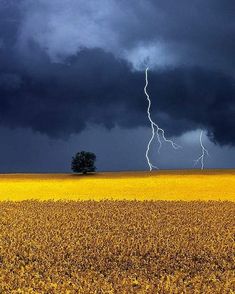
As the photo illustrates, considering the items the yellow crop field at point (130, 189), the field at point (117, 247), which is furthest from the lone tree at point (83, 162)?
the field at point (117, 247)

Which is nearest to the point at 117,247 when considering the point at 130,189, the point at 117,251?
the point at 117,251

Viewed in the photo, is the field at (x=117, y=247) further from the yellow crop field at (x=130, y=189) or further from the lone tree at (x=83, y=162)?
the lone tree at (x=83, y=162)

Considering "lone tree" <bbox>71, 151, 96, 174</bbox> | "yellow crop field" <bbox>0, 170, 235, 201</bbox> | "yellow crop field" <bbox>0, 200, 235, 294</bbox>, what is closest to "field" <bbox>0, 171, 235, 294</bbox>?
"yellow crop field" <bbox>0, 200, 235, 294</bbox>

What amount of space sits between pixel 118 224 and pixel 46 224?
226 cm

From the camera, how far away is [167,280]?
10164mm

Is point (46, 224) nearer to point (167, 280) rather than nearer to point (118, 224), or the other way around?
point (118, 224)

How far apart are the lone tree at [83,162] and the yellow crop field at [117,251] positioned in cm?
2032

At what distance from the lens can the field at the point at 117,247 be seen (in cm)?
1022

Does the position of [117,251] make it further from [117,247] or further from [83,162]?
[83,162]

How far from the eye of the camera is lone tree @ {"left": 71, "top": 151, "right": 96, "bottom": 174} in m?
43.1

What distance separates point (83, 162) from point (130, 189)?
7.54 m

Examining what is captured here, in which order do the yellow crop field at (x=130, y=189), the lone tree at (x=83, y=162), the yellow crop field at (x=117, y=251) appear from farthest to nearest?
the lone tree at (x=83, y=162)
the yellow crop field at (x=130, y=189)
the yellow crop field at (x=117, y=251)

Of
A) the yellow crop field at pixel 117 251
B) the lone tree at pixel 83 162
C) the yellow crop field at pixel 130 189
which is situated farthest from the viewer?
the lone tree at pixel 83 162

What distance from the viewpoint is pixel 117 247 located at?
14.0 m
